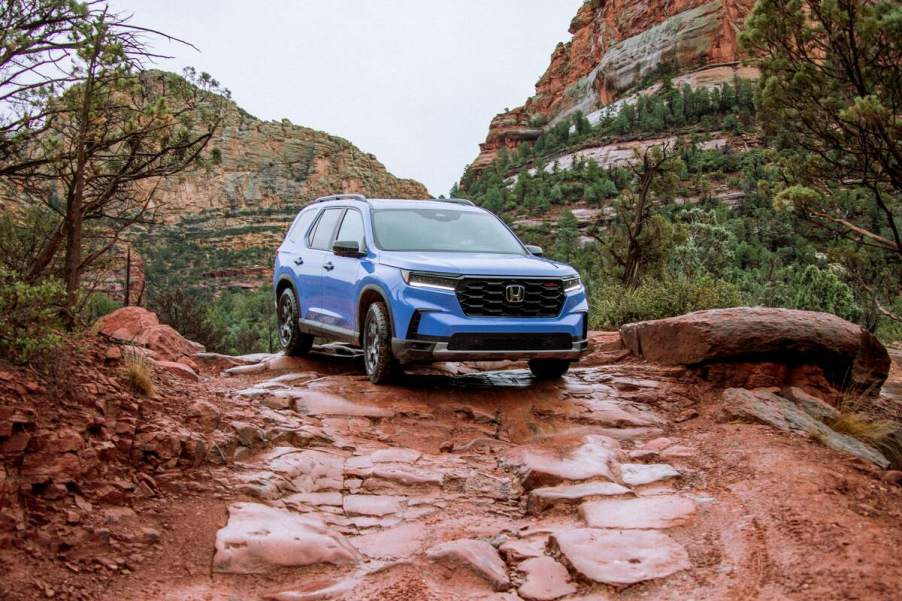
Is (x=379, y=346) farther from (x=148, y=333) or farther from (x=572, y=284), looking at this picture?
(x=148, y=333)

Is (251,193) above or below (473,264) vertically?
above

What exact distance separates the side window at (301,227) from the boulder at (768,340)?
4643 mm

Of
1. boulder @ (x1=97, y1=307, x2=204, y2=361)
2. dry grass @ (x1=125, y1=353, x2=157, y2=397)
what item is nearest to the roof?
boulder @ (x1=97, y1=307, x2=204, y2=361)

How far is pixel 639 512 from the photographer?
4891 millimetres

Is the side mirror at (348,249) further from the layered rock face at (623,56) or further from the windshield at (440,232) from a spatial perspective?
the layered rock face at (623,56)

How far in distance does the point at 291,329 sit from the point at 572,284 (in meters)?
3.85

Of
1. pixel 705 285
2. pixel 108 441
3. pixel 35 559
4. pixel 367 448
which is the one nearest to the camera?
pixel 35 559

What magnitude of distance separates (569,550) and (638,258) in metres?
16.5

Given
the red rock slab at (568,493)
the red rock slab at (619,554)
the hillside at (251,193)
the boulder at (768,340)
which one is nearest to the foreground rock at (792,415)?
the boulder at (768,340)

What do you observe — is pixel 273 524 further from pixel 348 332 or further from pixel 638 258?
pixel 638 258

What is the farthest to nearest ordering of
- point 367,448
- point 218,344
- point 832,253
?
1. point 218,344
2. point 832,253
3. point 367,448

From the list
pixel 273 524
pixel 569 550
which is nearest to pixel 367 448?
pixel 273 524

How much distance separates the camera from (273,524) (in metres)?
4.54

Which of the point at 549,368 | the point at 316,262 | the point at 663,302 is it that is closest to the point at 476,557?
the point at 549,368
